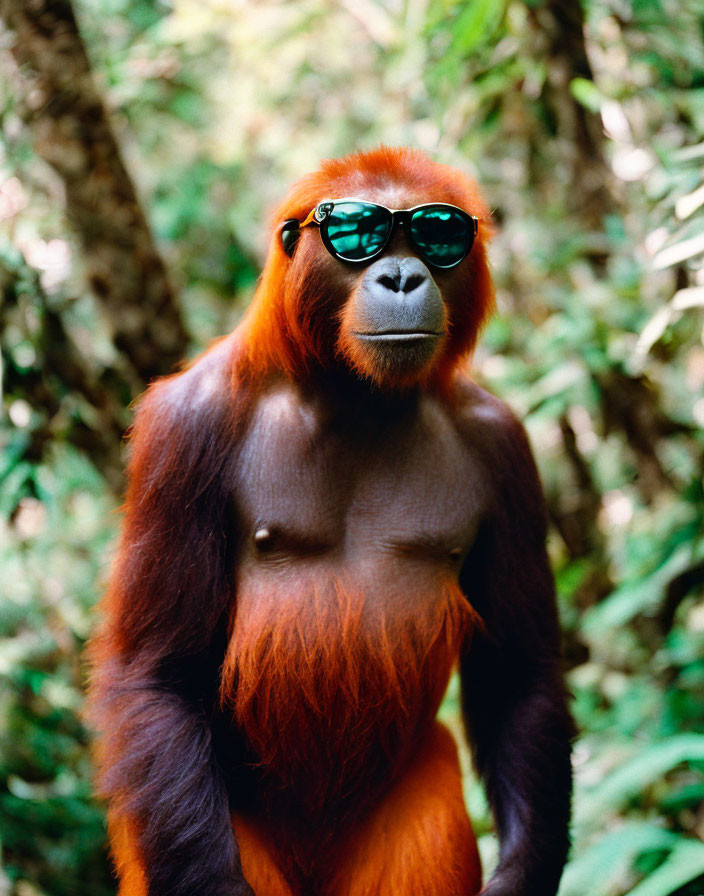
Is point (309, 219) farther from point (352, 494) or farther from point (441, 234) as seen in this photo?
point (352, 494)

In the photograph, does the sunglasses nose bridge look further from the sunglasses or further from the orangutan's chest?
the orangutan's chest

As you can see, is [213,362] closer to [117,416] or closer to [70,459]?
[117,416]

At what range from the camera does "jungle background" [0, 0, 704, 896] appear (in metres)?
3.65

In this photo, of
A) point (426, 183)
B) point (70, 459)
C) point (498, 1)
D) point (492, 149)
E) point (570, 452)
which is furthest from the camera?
point (492, 149)

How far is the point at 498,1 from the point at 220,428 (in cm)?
254

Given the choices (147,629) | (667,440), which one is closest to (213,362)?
(147,629)

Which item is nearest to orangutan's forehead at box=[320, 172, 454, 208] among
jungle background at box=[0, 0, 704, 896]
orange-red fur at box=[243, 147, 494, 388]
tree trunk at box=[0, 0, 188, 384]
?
orange-red fur at box=[243, 147, 494, 388]

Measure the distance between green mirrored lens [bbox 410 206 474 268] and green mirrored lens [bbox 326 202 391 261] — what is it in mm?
90

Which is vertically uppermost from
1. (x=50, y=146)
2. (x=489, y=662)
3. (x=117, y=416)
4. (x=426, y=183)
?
(x=50, y=146)

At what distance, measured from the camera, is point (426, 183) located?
2537 mm

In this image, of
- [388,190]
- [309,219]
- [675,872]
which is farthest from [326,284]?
[675,872]

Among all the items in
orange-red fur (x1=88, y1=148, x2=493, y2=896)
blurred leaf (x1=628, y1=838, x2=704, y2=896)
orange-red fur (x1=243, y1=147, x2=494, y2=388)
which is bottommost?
blurred leaf (x1=628, y1=838, x2=704, y2=896)

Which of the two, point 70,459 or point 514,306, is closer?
point 70,459

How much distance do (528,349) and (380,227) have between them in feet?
10.6
